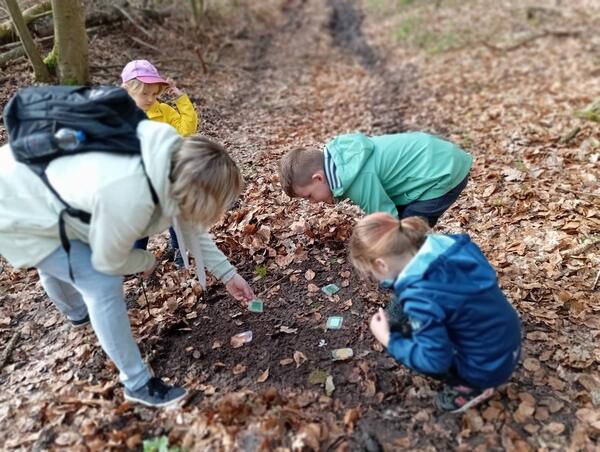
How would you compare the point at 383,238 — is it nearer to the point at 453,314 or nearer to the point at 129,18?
the point at 453,314

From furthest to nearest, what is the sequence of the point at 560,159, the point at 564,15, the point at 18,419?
1. the point at 564,15
2. the point at 560,159
3. the point at 18,419

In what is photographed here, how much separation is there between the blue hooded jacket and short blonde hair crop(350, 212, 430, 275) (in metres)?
0.07

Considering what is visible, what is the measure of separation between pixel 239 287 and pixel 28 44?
16.6ft

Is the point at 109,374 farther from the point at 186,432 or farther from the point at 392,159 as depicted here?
the point at 392,159

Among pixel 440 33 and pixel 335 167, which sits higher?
pixel 335 167

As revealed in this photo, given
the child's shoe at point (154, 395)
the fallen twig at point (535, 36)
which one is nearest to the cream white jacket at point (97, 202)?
the child's shoe at point (154, 395)

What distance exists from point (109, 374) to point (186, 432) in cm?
81

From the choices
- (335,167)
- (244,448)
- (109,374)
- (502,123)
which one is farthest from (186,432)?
(502,123)

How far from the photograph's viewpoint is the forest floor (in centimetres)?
306

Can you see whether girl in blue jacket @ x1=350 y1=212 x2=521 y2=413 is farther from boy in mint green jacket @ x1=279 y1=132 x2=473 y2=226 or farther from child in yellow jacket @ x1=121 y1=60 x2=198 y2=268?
child in yellow jacket @ x1=121 y1=60 x2=198 y2=268

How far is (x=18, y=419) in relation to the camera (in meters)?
3.22

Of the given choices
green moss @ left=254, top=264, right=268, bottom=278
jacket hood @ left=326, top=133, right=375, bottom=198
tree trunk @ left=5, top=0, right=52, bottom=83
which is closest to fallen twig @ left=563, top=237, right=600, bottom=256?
jacket hood @ left=326, top=133, right=375, bottom=198

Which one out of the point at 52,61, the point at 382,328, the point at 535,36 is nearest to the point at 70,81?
the point at 52,61

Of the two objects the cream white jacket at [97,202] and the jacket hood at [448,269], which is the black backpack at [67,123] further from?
the jacket hood at [448,269]
